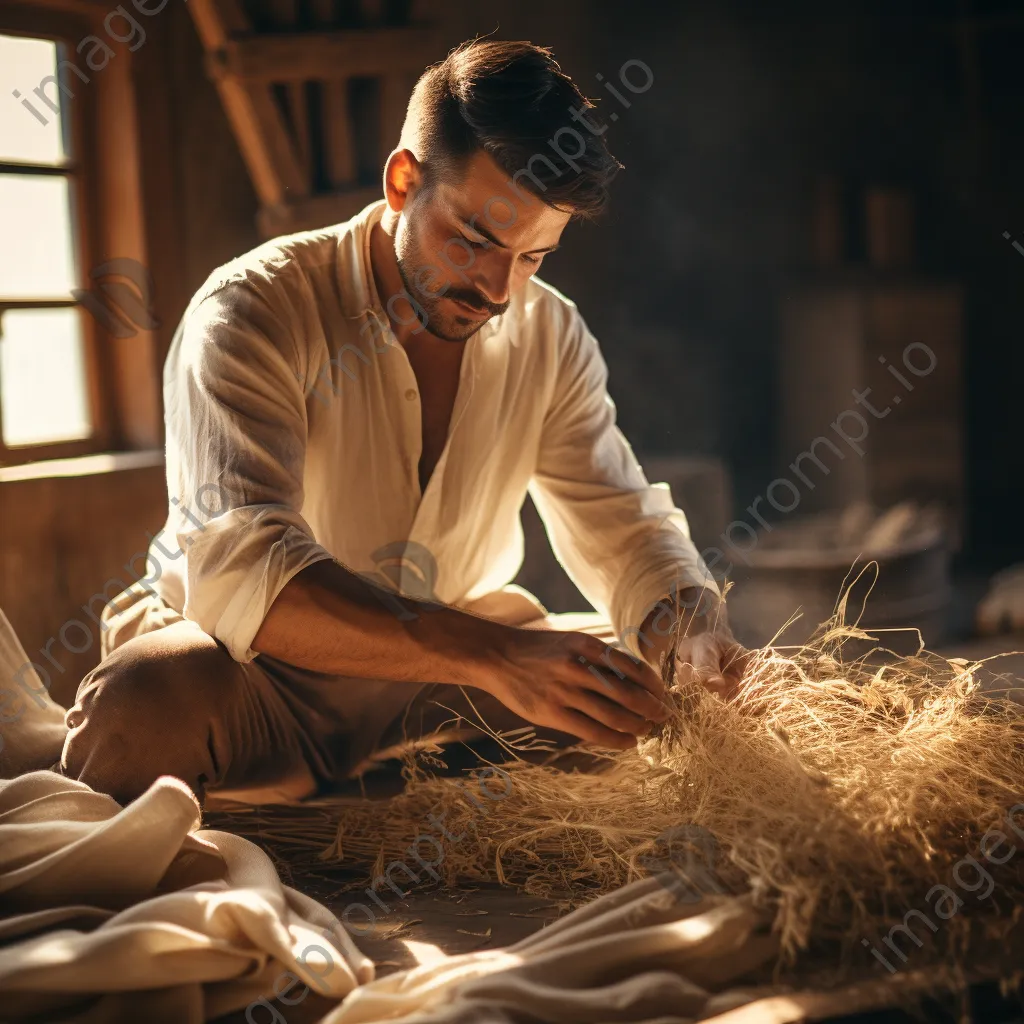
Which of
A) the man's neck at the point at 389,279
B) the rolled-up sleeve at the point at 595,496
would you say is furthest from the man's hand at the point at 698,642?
the man's neck at the point at 389,279

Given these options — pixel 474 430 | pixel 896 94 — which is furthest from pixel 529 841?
pixel 896 94

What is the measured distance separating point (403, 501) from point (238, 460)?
1.57 ft

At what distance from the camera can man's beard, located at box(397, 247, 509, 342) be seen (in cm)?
229

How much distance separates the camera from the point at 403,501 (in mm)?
2490

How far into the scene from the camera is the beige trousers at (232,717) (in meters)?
2.03

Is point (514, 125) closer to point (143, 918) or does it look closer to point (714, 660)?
point (714, 660)

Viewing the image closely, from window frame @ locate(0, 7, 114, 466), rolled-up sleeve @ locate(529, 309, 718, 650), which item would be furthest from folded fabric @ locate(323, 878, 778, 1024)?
window frame @ locate(0, 7, 114, 466)

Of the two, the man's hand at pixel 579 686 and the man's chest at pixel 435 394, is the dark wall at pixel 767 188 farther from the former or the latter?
the man's hand at pixel 579 686

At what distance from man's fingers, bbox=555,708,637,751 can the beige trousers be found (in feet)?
→ 1.51

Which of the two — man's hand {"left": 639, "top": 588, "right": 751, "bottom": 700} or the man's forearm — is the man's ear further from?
man's hand {"left": 639, "top": 588, "right": 751, "bottom": 700}

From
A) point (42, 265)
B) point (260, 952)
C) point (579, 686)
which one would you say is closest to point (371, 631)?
point (579, 686)

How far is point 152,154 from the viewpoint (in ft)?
11.5

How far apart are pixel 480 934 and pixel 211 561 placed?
72 centimetres

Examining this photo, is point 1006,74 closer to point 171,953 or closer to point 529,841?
point 529,841
